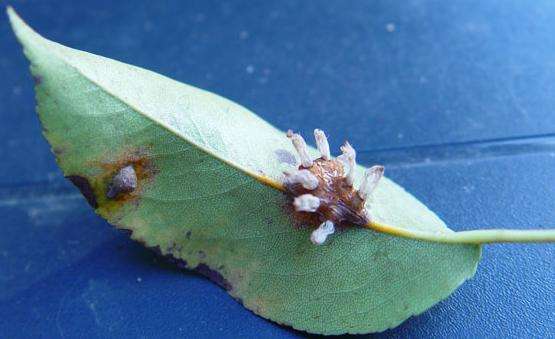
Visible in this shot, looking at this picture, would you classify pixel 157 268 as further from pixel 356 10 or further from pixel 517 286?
pixel 356 10

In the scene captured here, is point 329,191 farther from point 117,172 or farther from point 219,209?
point 117,172

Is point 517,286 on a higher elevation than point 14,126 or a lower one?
lower

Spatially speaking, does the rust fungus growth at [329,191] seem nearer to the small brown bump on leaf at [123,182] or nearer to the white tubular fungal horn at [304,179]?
the white tubular fungal horn at [304,179]

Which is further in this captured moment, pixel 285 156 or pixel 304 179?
pixel 285 156

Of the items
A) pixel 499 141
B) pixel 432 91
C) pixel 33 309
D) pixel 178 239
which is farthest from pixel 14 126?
pixel 499 141

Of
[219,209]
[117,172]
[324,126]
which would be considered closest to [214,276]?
[219,209]

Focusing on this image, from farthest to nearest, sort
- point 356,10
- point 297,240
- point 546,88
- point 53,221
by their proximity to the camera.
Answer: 1. point 356,10
2. point 546,88
3. point 53,221
4. point 297,240

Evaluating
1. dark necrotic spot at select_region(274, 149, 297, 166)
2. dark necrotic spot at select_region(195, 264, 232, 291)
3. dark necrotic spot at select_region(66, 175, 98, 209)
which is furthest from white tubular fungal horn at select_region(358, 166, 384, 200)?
dark necrotic spot at select_region(66, 175, 98, 209)
